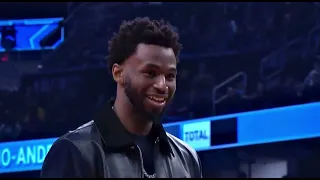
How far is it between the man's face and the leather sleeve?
5.8 inches

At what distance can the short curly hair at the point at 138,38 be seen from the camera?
3.44 feet

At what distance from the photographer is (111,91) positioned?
15.3ft

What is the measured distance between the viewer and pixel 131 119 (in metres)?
1.09

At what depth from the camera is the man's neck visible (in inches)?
42.8

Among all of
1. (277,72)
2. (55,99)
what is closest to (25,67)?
(55,99)

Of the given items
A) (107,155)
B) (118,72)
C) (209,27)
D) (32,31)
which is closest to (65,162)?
(107,155)

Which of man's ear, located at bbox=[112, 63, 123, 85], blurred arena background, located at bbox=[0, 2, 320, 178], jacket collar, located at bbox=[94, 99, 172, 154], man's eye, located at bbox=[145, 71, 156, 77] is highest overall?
blurred arena background, located at bbox=[0, 2, 320, 178]

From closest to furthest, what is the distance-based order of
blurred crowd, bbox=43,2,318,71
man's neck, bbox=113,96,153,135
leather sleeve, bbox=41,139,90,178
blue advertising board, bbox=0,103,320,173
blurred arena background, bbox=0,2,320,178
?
leather sleeve, bbox=41,139,90,178
man's neck, bbox=113,96,153,135
blue advertising board, bbox=0,103,320,173
blurred arena background, bbox=0,2,320,178
blurred crowd, bbox=43,2,318,71

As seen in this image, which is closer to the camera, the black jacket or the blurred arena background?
the black jacket

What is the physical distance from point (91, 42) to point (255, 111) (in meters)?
1.50

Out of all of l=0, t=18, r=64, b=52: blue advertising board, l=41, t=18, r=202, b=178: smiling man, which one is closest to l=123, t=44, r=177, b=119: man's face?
l=41, t=18, r=202, b=178: smiling man

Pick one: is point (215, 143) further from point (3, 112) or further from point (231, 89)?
point (3, 112)

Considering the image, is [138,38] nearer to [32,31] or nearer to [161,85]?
[161,85]

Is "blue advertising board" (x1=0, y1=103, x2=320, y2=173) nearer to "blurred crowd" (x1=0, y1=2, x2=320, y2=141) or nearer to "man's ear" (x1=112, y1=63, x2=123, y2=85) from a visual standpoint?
"blurred crowd" (x1=0, y1=2, x2=320, y2=141)
